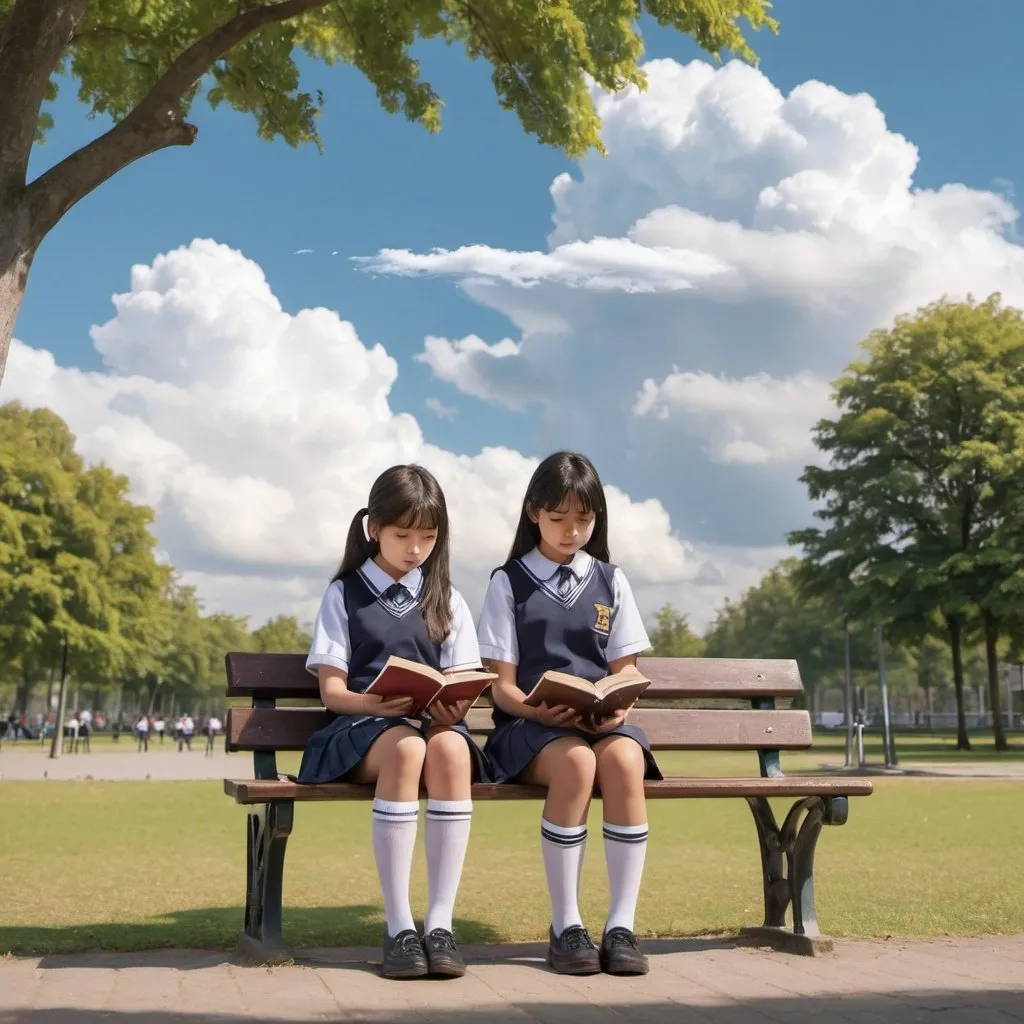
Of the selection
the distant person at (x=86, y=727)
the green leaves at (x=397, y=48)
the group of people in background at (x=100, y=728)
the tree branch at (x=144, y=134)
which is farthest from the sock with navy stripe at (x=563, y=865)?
the distant person at (x=86, y=727)

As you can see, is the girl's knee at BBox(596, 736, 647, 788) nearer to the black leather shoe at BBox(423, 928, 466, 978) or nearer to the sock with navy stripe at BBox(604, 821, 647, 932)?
the sock with navy stripe at BBox(604, 821, 647, 932)

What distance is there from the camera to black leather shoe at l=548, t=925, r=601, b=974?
4.47 metres

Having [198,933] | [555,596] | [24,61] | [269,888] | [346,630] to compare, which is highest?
[24,61]

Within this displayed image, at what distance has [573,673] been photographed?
4836 mm

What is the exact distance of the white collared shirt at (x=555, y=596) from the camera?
4.84 meters

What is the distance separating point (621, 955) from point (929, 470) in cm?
3400

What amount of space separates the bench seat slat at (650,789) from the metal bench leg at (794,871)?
5.0 inches

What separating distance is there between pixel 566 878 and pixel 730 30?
617 centimetres

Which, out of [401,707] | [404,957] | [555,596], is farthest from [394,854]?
[555,596]

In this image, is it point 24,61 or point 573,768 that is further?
point 24,61

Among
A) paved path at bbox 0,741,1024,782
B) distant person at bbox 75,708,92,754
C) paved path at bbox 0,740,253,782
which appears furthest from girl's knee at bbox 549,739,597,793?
distant person at bbox 75,708,92,754

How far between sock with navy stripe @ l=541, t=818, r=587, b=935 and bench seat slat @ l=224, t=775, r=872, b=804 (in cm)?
17

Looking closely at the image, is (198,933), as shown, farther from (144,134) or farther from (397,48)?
(397,48)

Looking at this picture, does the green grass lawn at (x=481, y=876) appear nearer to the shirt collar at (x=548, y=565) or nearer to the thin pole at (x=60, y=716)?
the shirt collar at (x=548, y=565)
